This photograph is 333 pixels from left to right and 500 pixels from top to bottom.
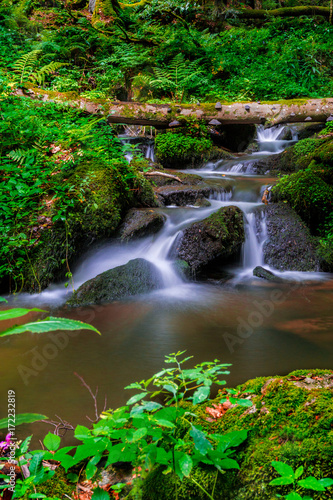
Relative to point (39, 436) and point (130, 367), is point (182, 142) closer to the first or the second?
point (130, 367)

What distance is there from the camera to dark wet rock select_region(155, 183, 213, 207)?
7.57 m

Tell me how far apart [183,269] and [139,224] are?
1161mm

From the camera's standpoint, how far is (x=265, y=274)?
5973 millimetres

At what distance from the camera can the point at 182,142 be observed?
9859mm

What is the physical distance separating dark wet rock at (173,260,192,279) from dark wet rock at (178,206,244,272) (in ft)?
0.27

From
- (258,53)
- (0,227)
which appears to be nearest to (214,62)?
(258,53)

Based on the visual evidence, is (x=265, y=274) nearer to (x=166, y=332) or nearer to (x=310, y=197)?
(x=310, y=197)

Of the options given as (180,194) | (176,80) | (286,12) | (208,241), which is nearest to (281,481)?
(208,241)

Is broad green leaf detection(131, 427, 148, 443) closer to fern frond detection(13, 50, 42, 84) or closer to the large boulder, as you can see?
the large boulder

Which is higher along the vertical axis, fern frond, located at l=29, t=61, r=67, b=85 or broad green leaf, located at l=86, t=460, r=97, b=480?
fern frond, located at l=29, t=61, r=67, b=85

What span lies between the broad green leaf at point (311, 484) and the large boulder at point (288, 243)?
5505mm

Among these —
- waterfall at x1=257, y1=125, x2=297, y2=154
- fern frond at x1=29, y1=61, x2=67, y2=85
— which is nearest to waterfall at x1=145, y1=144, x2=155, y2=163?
fern frond at x1=29, y1=61, x2=67, y2=85

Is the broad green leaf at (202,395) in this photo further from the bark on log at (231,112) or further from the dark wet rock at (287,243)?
the bark on log at (231,112)

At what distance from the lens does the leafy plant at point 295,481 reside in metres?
1.14
